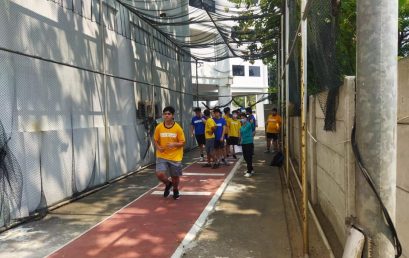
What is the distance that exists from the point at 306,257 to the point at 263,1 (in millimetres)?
11760

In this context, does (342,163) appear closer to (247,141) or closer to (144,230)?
(144,230)

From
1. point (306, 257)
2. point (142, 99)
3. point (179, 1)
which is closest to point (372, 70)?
point (306, 257)

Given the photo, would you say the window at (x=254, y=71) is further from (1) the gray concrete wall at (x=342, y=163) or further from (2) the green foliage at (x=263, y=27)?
(1) the gray concrete wall at (x=342, y=163)

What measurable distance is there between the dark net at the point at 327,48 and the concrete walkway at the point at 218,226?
1.74 metres

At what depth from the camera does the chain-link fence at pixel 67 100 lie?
21.2 ft

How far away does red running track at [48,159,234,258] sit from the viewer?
17.1 feet

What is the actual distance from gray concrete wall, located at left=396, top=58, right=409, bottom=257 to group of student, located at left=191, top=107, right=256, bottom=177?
769cm

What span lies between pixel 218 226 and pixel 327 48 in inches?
122


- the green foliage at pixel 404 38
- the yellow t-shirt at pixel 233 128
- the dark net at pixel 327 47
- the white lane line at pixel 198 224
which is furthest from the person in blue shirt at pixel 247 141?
the dark net at pixel 327 47

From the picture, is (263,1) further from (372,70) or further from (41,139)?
(372,70)

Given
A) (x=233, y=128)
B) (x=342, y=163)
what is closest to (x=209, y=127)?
(x=233, y=128)

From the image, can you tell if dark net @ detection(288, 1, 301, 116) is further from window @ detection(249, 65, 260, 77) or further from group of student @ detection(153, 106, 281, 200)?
window @ detection(249, 65, 260, 77)

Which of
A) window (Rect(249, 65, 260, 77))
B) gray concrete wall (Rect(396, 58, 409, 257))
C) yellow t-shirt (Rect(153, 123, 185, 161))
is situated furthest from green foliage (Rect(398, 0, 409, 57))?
window (Rect(249, 65, 260, 77))

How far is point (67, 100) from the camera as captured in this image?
27.1 ft
